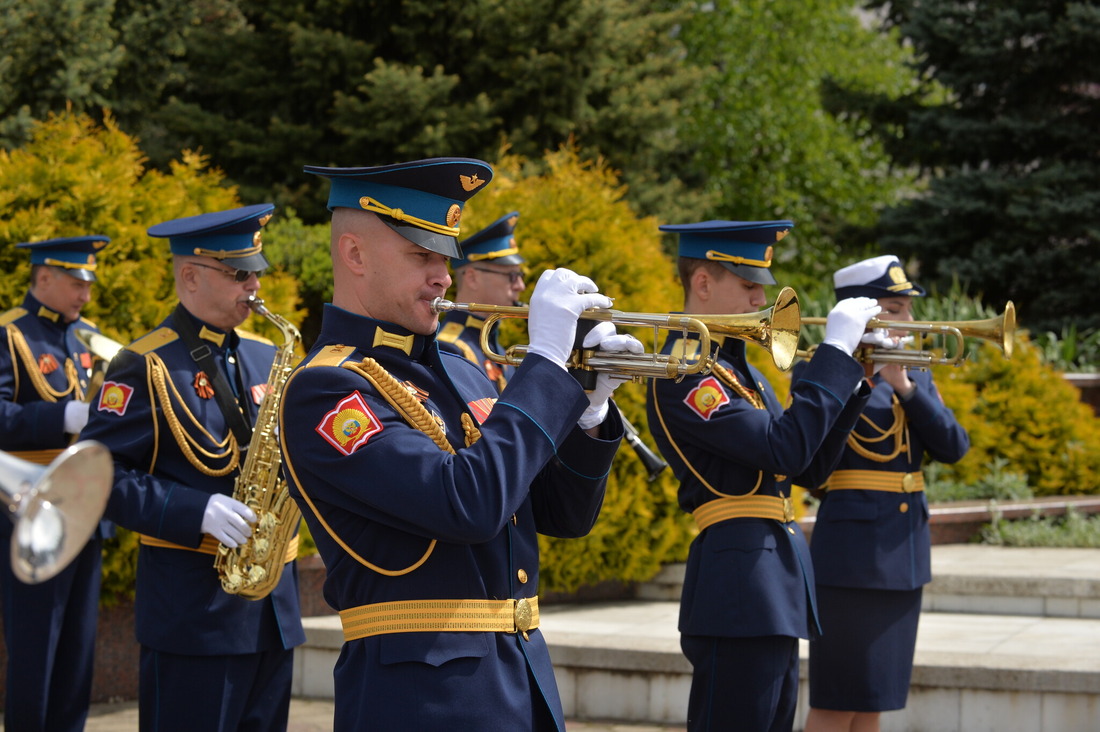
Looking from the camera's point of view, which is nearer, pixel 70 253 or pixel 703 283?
pixel 703 283

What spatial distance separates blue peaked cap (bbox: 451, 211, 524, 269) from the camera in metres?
6.93

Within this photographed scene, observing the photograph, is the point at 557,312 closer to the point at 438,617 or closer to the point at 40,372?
the point at 438,617

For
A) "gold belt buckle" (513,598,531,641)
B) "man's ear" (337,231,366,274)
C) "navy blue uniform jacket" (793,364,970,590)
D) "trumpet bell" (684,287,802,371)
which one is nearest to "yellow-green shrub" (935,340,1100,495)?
"navy blue uniform jacket" (793,364,970,590)

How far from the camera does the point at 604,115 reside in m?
16.8

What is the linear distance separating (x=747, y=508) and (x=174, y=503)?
1876mm

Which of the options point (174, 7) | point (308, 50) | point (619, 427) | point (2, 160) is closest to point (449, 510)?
point (619, 427)

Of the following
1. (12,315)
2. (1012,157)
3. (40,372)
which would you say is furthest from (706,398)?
(1012,157)

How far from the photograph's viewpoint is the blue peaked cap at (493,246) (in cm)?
693

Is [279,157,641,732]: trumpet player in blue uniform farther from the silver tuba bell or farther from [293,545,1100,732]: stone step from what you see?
[293,545,1100,732]: stone step

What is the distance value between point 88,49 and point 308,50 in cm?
287

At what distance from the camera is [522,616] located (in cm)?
281

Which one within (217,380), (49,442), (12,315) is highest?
(12,315)

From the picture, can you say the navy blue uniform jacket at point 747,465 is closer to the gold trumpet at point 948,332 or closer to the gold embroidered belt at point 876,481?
the gold trumpet at point 948,332

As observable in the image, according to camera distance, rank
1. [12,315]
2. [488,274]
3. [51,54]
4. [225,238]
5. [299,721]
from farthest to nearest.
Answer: [51,54], [488,274], [299,721], [12,315], [225,238]
